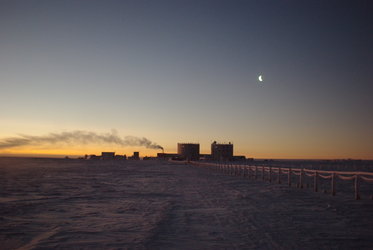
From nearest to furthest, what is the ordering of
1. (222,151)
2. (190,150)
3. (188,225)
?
(188,225) < (190,150) < (222,151)

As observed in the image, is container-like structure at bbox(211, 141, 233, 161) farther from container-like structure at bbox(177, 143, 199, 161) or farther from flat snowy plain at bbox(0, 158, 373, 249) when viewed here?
flat snowy plain at bbox(0, 158, 373, 249)

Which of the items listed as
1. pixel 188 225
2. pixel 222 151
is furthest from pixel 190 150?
pixel 188 225

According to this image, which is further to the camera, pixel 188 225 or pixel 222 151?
pixel 222 151

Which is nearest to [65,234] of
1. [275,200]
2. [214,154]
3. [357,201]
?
[275,200]

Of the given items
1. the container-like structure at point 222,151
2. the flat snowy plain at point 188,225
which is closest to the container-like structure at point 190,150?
the container-like structure at point 222,151

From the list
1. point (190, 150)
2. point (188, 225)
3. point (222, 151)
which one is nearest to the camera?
point (188, 225)

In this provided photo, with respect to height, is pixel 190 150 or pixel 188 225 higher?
pixel 188 225

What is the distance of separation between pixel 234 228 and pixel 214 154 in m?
182

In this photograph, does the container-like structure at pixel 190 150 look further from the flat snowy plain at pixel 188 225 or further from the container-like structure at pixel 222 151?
the flat snowy plain at pixel 188 225

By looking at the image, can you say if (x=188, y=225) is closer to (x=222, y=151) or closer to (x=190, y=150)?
(x=190, y=150)

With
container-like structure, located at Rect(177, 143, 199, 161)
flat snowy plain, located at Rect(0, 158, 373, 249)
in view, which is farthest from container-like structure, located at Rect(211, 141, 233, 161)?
flat snowy plain, located at Rect(0, 158, 373, 249)

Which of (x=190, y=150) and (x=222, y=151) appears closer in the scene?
(x=190, y=150)

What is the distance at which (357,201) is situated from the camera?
1351 cm

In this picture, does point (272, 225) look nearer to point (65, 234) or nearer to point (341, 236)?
point (341, 236)
